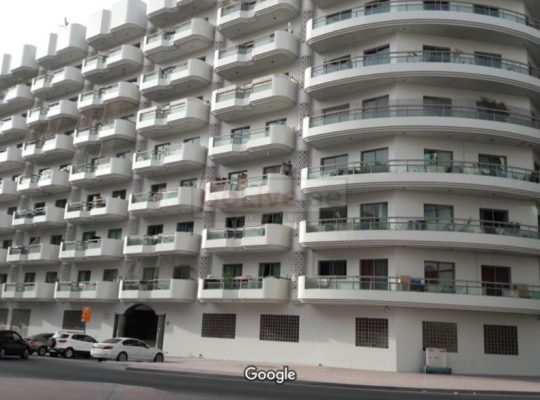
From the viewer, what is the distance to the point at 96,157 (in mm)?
49031

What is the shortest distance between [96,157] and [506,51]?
3438cm

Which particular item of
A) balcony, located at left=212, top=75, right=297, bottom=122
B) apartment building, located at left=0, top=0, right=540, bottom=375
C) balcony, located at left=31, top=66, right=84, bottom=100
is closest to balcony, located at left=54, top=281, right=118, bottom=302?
apartment building, located at left=0, top=0, right=540, bottom=375

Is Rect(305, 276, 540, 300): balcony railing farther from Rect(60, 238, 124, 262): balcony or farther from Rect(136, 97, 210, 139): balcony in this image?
Rect(60, 238, 124, 262): balcony

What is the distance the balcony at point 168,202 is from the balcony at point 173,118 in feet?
17.5

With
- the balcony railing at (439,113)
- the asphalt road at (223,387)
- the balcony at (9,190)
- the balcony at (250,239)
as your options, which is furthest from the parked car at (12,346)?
the balcony at (9,190)

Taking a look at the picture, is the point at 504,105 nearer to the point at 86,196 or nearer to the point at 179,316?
the point at 179,316

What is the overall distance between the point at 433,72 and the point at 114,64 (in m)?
28.3

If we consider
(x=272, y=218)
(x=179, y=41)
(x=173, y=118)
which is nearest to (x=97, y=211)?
(x=173, y=118)

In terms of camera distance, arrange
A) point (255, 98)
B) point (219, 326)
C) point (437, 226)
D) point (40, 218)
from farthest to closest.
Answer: point (40, 218) < point (255, 98) < point (219, 326) < point (437, 226)

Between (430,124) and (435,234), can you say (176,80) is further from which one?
(435,234)

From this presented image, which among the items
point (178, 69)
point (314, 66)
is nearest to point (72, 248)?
point (178, 69)

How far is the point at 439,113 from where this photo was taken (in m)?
32.2

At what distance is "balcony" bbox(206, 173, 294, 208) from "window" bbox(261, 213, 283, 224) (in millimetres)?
831

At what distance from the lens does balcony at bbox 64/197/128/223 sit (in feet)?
143
